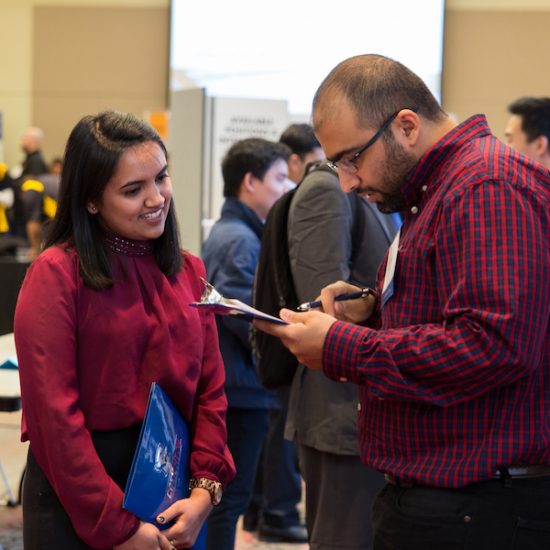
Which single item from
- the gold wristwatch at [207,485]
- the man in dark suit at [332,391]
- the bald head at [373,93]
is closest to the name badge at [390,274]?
the bald head at [373,93]

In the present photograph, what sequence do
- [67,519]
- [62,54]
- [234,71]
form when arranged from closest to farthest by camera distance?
[67,519] < [234,71] < [62,54]

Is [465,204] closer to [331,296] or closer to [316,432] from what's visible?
[331,296]

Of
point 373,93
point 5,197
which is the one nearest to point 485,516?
point 373,93

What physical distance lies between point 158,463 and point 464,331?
2.20 ft

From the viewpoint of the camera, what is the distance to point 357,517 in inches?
95.0

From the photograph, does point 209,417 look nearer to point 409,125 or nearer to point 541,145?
point 409,125

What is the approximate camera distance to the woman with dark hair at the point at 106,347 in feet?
5.49

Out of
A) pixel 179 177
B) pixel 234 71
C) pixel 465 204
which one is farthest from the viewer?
pixel 234 71

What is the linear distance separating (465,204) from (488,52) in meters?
11.2

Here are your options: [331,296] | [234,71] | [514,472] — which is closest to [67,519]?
[331,296]

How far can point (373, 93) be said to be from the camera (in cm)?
154

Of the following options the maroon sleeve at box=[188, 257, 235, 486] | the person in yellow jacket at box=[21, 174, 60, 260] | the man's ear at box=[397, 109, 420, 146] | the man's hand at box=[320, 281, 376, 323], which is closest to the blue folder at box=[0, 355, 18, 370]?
the maroon sleeve at box=[188, 257, 235, 486]

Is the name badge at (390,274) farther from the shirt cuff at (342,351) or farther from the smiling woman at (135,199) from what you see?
the smiling woman at (135,199)

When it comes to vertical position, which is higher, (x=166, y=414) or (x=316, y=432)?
(x=166, y=414)
